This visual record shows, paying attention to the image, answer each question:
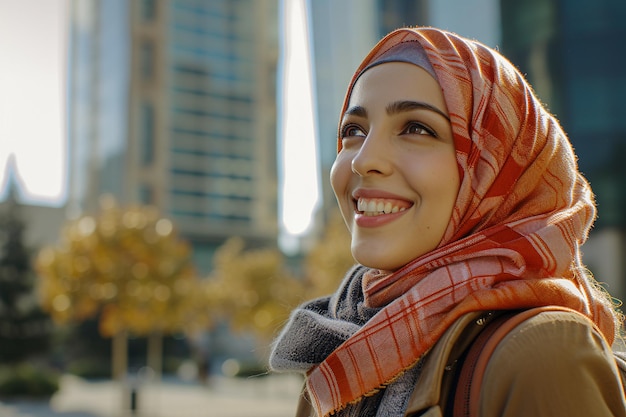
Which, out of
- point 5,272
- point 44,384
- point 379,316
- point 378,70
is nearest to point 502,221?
point 379,316

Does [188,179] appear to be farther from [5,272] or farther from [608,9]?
[608,9]

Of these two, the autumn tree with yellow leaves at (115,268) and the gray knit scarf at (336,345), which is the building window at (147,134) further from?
the gray knit scarf at (336,345)

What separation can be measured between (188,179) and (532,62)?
53187mm

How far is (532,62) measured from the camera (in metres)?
16.9

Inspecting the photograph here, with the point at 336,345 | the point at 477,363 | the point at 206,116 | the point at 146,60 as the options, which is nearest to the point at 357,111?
the point at 336,345

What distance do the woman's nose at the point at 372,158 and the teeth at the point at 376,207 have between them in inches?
2.5

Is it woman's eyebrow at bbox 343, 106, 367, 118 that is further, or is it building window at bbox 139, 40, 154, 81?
building window at bbox 139, 40, 154, 81

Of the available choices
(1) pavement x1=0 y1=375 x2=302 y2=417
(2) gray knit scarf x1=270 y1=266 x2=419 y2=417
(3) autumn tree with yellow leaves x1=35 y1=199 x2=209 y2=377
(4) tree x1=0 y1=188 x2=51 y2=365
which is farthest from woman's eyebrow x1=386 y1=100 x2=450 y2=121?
(4) tree x1=0 y1=188 x2=51 y2=365

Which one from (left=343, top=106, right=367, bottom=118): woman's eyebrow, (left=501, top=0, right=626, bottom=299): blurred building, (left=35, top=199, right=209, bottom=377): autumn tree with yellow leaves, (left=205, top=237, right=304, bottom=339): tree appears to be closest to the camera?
(left=343, top=106, right=367, bottom=118): woman's eyebrow

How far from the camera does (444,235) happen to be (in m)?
1.55

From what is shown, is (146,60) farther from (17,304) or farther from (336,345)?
(336,345)

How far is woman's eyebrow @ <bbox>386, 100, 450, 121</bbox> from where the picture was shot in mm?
1549

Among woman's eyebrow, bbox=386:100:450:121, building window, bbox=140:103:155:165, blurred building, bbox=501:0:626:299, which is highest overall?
building window, bbox=140:103:155:165

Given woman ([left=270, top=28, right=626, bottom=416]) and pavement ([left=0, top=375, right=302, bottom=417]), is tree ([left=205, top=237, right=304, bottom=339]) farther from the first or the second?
woman ([left=270, top=28, right=626, bottom=416])
